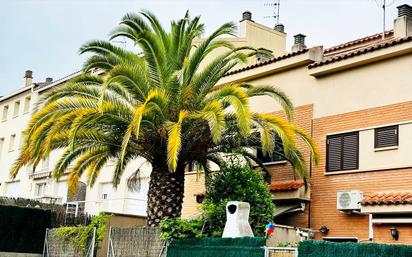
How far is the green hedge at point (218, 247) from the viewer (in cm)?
1803

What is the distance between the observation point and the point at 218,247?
19312 mm

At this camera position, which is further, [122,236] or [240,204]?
[122,236]

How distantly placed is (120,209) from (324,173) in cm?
1448

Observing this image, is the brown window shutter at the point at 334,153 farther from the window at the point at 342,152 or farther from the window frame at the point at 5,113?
the window frame at the point at 5,113

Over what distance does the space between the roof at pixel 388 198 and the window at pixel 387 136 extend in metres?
1.72

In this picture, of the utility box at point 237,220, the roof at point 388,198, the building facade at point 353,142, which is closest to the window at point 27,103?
the building facade at point 353,142

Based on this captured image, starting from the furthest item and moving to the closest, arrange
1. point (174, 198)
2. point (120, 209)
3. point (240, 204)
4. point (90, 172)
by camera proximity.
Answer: point (120, 209) < point (90, 172) < point (174, 198) < point (240, 204)

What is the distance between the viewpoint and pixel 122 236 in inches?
925

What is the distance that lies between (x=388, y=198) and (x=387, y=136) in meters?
2.69

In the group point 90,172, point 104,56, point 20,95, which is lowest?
point 90,172

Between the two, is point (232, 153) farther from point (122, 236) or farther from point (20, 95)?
point (20, 95)

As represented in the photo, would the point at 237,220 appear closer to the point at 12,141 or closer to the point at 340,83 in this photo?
the point at 340,83

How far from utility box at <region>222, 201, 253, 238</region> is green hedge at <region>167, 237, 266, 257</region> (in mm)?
877

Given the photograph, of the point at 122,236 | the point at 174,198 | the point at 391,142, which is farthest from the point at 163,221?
the point at 391,142
